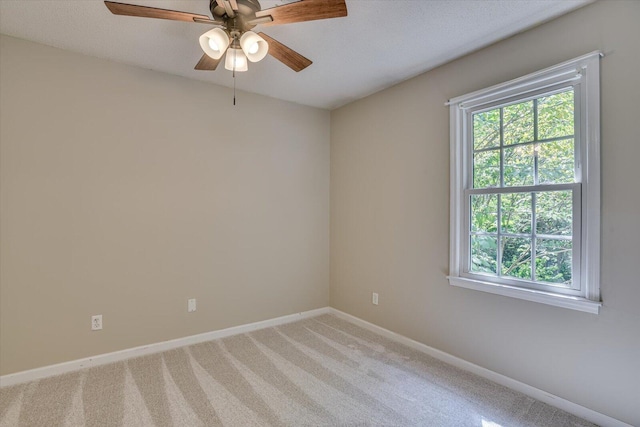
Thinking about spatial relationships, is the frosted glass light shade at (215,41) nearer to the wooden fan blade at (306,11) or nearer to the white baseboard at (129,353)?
the wooden fan blade at (306,11)

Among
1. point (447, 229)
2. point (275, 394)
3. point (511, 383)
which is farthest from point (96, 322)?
point (511, 383)

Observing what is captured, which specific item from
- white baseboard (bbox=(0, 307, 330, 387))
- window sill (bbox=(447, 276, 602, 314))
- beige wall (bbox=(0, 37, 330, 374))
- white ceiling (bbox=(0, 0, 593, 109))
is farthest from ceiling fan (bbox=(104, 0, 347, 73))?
white baseboard (bbox=(0, 307, 330, 387))

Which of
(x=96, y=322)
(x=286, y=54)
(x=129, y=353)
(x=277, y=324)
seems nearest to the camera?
(x=286, y=54)

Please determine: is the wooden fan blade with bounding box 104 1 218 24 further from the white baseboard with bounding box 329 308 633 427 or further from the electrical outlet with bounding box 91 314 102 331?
the white baseboard with bounding box 329 308 633 427

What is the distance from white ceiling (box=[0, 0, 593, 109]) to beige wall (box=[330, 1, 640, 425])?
0.77 ft

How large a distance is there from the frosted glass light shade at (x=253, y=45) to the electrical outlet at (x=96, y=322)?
2.44 m

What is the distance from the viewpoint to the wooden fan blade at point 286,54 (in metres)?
1.82

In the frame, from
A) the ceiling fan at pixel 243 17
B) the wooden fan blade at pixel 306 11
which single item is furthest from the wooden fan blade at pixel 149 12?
the wooden fan blade at pixel 306 11

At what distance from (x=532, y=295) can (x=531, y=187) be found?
2.47 ft

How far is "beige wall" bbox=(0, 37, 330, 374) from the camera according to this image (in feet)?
7.74

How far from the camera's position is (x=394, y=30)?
2.23 m

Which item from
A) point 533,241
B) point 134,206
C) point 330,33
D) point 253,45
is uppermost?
point 330,33

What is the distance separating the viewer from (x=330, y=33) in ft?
7.43

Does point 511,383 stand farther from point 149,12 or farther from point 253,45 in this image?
point 149,12
